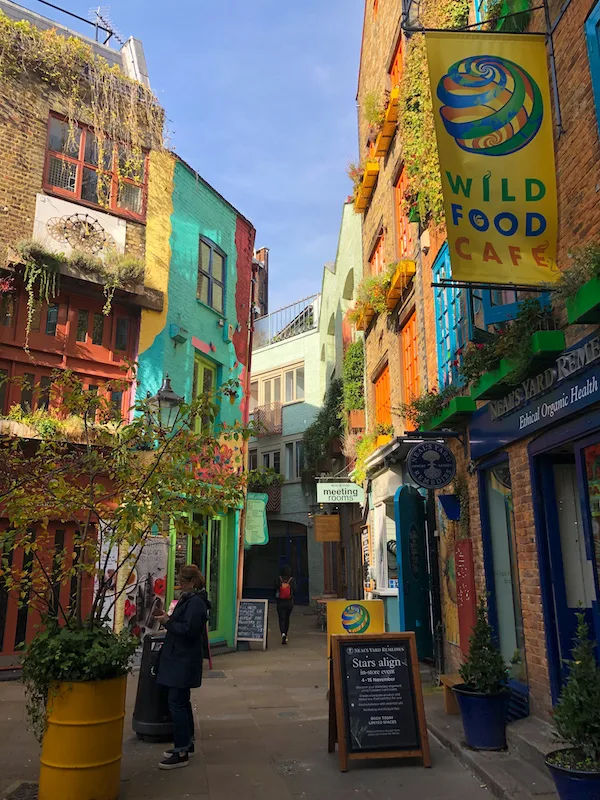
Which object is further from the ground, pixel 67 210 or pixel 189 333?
pixel 67 210

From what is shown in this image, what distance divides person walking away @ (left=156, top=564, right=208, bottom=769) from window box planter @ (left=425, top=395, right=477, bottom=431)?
3738 millimetres

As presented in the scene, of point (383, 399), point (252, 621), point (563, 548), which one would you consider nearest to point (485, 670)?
point (563, 548)

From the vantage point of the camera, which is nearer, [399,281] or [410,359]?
[399,281]

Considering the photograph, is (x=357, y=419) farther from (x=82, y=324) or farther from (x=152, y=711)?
(x=152, y=711)

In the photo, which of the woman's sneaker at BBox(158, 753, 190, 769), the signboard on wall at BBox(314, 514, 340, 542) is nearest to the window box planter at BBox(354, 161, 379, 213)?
the signboard on wall at BBox(314, 514, 340, 542)

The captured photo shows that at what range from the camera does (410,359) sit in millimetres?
12312

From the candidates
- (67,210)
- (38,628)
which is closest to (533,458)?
(38,628)

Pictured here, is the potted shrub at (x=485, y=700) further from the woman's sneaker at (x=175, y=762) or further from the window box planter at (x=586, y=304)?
the window box planter at (x=586, y=304)

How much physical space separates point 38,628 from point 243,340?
479 inches

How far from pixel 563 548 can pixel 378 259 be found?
1032 centimetres

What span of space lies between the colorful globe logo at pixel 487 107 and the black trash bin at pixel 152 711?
6.05 metres

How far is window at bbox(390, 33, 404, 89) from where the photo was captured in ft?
43.2

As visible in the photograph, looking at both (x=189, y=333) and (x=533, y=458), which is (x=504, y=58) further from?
(x=189, y=333)

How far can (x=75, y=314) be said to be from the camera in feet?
43.3
